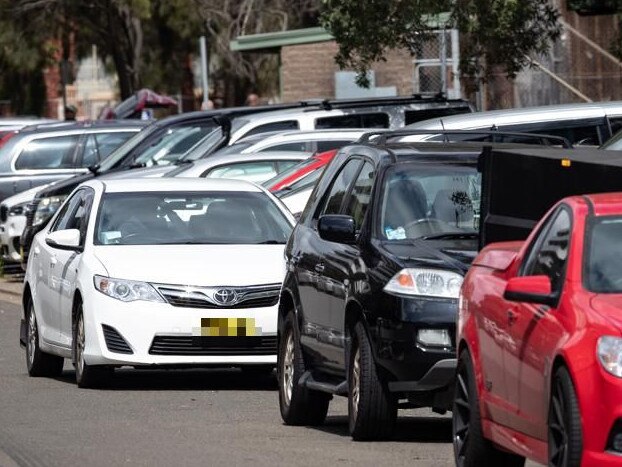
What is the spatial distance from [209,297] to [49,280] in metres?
2.15

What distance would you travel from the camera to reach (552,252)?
7863 mm

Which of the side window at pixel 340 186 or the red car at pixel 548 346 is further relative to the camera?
the side window at pixel 340 186

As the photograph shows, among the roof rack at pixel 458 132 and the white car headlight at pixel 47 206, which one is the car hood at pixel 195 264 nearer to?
the roof rack at pixel 458 132

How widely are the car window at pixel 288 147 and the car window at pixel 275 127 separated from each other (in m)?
1.80

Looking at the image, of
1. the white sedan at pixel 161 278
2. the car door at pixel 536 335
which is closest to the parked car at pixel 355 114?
the white sedan at pixel 161 278

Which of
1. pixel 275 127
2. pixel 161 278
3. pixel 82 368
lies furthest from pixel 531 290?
pixel 275 127

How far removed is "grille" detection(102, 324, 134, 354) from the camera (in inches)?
517

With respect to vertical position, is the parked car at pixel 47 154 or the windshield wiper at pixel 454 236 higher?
the windshield wiper at pixel 454 236

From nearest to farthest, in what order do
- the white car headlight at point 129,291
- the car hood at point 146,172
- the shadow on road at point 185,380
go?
the white car headlight at point 129,291 → the shadow on road at point 185,380 → the car hood at point 146,172

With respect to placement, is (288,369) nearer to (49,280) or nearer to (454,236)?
(454,236)

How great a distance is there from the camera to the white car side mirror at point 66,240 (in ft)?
45.9

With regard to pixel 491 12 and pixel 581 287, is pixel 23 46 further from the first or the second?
pixel 581 287

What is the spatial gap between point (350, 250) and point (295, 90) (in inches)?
958

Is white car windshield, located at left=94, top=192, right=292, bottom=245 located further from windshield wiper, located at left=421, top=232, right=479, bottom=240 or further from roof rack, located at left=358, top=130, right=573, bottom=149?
windshield wiper, located at left=421, top=232, right=479, bottom=240
